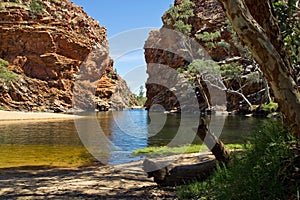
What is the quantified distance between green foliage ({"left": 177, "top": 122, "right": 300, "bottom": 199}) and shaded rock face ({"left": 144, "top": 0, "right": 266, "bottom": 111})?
1386 inches

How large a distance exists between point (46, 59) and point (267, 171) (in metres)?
73.3

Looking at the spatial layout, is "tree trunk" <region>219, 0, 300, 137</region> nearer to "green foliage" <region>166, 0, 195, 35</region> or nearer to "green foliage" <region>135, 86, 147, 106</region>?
"green foliage" <region>166, 0, 195, 35</region>

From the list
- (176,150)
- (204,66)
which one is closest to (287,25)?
(176,150)

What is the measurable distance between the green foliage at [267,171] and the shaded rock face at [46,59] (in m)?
60.3

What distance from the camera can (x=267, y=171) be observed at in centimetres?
329

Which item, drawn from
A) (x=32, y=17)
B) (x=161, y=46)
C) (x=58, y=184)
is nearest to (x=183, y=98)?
(x=161, y=46)

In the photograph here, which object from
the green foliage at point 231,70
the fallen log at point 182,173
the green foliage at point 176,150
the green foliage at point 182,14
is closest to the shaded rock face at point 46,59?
the green foliage at point 182,14

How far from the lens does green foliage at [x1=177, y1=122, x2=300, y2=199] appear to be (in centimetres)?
310

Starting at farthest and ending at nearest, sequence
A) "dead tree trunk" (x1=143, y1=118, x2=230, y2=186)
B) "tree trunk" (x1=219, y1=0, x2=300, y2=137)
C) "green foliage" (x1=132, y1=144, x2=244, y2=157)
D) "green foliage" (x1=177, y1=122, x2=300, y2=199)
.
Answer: "green foliage" (x1=132, y1=144, x2=244, y2=157)
"dead tree trunk" (x1=143, y1=118, x2=230, y2=186)
"green foliage" (x1=177, y1=122, x2=300, y2=199)
"tree trunk" (x1=219, y1=0, x2=300, y2=137)

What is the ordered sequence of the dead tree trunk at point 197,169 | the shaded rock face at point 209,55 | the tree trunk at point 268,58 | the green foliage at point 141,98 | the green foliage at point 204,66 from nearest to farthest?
the tree trunk at point 268,58 → the dead tree trunk at point 197,169 → the green foliage at point 204,66 → the shaded rock face at point 209,55 → the green foliage at point 141,98

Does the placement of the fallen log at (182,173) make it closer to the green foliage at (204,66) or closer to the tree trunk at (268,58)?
the tree trunk at (268,58)

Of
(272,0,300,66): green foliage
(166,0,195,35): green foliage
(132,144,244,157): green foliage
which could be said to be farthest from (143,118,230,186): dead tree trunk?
(166,0,195,35): green foliage

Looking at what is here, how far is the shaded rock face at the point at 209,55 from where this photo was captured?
144 ft

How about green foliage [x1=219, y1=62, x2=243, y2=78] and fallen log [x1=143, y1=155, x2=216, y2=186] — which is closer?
fallen log [x1=143, y1=155, x2=216, y2=186]
